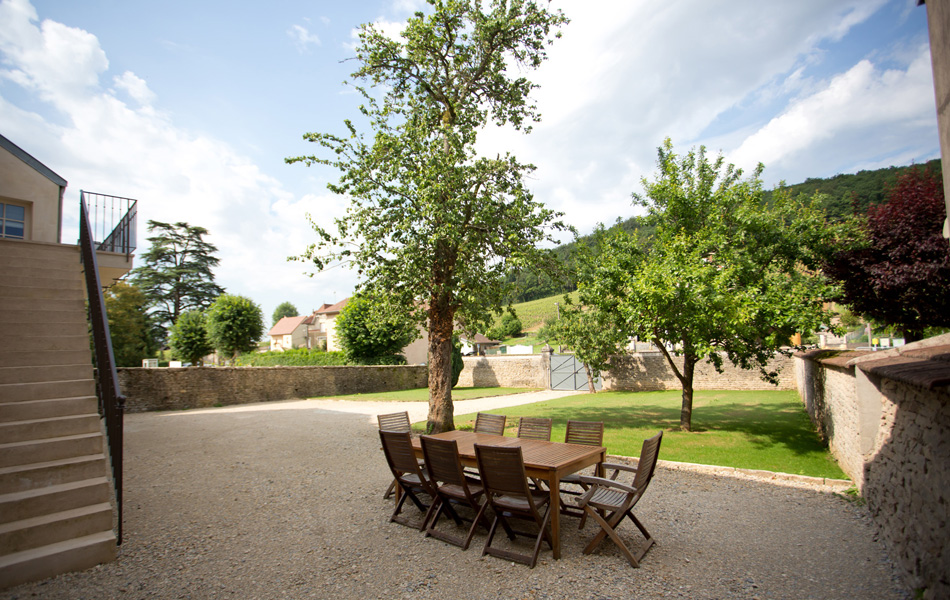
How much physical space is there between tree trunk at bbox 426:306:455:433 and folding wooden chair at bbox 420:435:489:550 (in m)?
5.77

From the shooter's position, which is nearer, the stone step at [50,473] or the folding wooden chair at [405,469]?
the stone step at [50,473]

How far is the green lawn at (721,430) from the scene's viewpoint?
741cm

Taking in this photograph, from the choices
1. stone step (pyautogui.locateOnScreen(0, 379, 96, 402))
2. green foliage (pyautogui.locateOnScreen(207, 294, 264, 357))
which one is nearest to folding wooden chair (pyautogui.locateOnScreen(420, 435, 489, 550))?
stone step (pyautogui.locateOnScreen(0, 379, 96, 402))

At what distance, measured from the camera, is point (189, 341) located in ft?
95.0

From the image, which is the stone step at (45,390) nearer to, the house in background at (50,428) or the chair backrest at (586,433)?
the house in background at (50,428)

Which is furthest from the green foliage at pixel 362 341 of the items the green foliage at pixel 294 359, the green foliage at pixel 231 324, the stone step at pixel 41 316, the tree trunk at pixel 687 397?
the stone step at pixel 41 316

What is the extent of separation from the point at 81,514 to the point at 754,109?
13.2 m

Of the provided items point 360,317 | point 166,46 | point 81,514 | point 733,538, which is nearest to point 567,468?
point 733,538

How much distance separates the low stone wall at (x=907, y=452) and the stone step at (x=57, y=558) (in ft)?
20.2

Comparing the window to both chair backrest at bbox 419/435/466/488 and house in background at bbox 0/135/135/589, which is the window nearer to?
house in background at bbox 0/135/135/589

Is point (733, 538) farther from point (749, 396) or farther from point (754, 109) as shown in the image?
point (749, 396)

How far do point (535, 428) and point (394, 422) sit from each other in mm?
2214

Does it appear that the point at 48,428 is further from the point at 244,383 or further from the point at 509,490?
the point at 244,383

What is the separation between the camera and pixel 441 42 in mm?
10672
